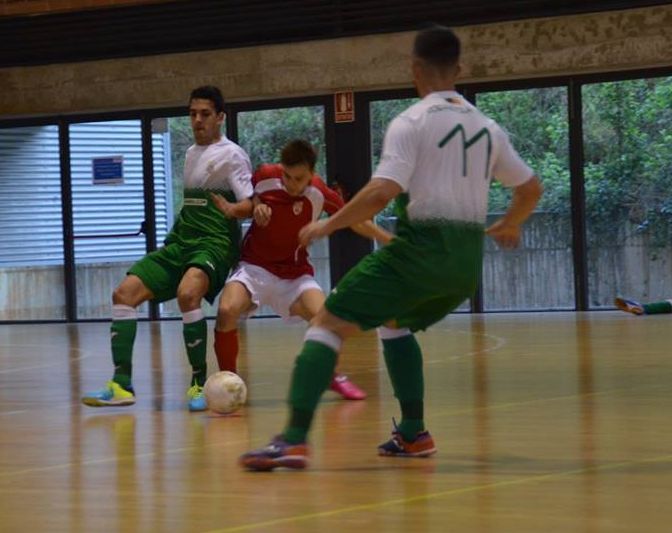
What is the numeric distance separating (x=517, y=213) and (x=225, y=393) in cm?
220

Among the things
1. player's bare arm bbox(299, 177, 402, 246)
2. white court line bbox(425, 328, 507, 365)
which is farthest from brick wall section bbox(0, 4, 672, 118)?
player's bare arm bbox(299, 177, 402, 246)

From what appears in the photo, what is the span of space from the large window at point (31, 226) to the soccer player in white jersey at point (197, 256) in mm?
10768

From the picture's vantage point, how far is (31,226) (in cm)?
1858

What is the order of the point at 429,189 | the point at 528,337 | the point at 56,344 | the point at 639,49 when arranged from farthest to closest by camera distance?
the point at 639,49 < the point at 56,344 < the point at 528,337 < the point at 429,189

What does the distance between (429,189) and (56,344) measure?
361 inches

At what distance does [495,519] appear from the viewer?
407 centimetres

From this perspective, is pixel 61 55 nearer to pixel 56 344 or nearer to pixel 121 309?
pixel 56 344

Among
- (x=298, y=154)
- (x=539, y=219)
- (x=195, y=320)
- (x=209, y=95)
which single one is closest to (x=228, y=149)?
(x=209, y=95)

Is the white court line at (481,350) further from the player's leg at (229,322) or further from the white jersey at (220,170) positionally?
the white jersey at (220,170)

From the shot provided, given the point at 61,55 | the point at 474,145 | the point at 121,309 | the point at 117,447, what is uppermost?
the point at 61,55

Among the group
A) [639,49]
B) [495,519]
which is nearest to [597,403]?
[495,519]

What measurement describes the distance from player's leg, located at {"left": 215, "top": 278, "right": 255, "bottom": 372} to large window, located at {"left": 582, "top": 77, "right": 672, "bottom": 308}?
29.3ft

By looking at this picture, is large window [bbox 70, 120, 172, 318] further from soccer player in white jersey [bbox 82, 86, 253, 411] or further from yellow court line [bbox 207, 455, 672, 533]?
yellow court line [bbox 207, 455, 672, 533]

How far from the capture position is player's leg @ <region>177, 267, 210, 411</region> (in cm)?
763
